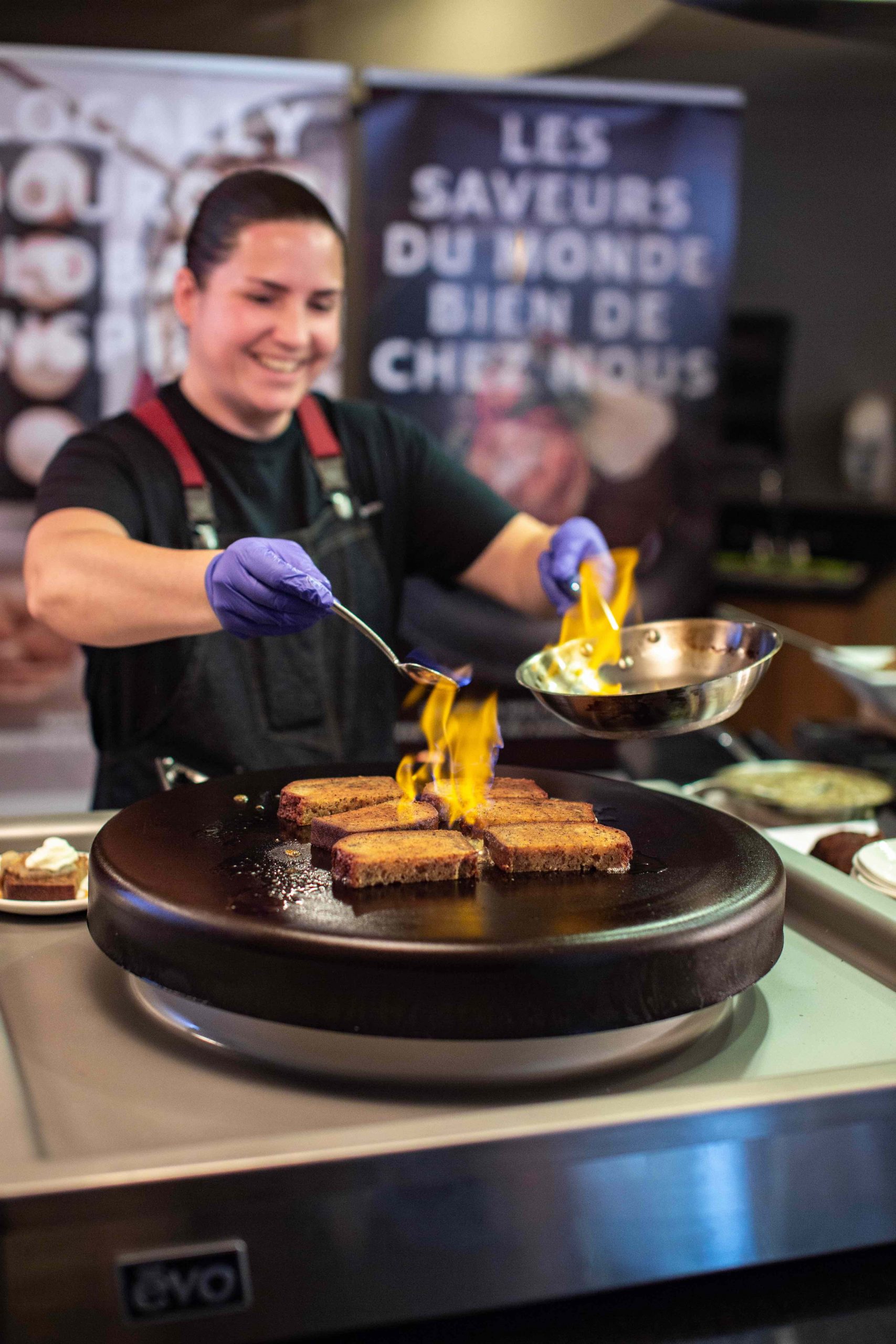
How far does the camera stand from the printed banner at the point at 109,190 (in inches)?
164

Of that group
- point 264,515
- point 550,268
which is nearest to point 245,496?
point 264,515

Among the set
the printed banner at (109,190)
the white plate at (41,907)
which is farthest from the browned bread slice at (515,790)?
the printed banner at (109,190)

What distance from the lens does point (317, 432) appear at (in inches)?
95.2

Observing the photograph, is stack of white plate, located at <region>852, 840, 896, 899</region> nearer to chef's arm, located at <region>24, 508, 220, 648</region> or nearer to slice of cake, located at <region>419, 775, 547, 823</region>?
slice of cake, located at <region>419, 775, 547, 823</region>

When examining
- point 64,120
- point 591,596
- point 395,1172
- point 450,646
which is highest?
point 64,120

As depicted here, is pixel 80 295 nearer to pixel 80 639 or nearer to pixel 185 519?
pixel 185 519

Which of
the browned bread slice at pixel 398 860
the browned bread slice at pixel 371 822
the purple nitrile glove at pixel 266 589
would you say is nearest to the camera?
the browned bread slice at pixel 398 860

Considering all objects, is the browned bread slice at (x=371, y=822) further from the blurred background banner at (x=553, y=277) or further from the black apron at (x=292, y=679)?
the blurred background banner at (x=553, y=277)

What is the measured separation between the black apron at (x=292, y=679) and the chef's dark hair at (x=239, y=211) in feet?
1.03

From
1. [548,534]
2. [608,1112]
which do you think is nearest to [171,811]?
[608,1112]

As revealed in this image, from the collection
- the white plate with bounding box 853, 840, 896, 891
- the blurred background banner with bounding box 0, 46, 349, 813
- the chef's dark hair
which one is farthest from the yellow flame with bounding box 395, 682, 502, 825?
the blurred background banner with bounding box 0, 46, 349, 813

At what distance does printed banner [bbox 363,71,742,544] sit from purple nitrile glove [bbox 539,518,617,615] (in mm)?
2693

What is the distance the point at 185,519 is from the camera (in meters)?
2.24

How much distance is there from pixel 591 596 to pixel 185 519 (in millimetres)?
805
